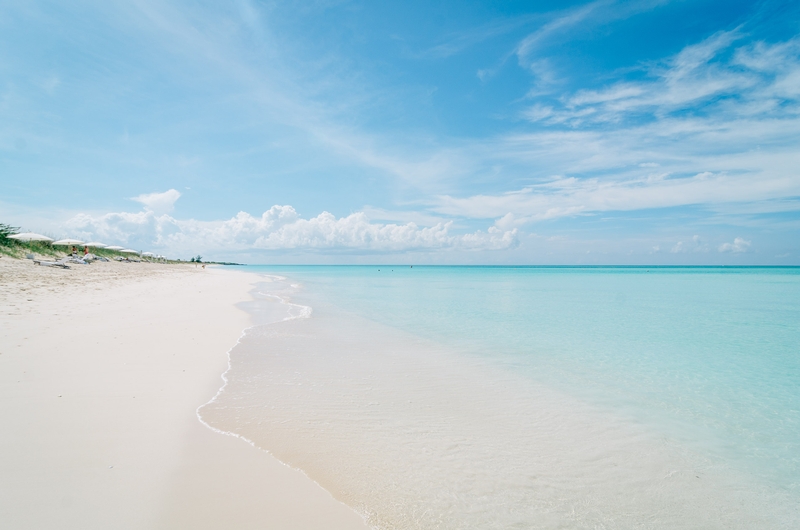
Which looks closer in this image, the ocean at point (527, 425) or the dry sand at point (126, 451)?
the dry sand at point (126, 451)

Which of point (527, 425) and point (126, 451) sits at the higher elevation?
point (126, 451)

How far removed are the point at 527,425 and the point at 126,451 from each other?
202 inches

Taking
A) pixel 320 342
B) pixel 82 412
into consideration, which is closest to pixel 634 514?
pixel 82 412

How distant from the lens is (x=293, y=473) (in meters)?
3.88

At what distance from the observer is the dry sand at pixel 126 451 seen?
312cm

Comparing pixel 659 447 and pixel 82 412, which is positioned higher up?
pixel 82 412

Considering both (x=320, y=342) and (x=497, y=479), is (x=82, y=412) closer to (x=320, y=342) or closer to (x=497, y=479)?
(x=497, y=479)

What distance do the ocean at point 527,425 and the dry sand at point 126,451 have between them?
1.27 feet

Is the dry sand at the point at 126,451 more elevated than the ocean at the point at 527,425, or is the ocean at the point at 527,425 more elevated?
the dry sand at the point at 126,451

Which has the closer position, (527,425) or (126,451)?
(126,451)

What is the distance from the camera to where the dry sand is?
312cm

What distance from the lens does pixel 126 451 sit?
4.00m

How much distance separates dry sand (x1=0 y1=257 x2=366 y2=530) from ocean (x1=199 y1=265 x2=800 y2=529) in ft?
1.27

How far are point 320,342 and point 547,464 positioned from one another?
7.25m
